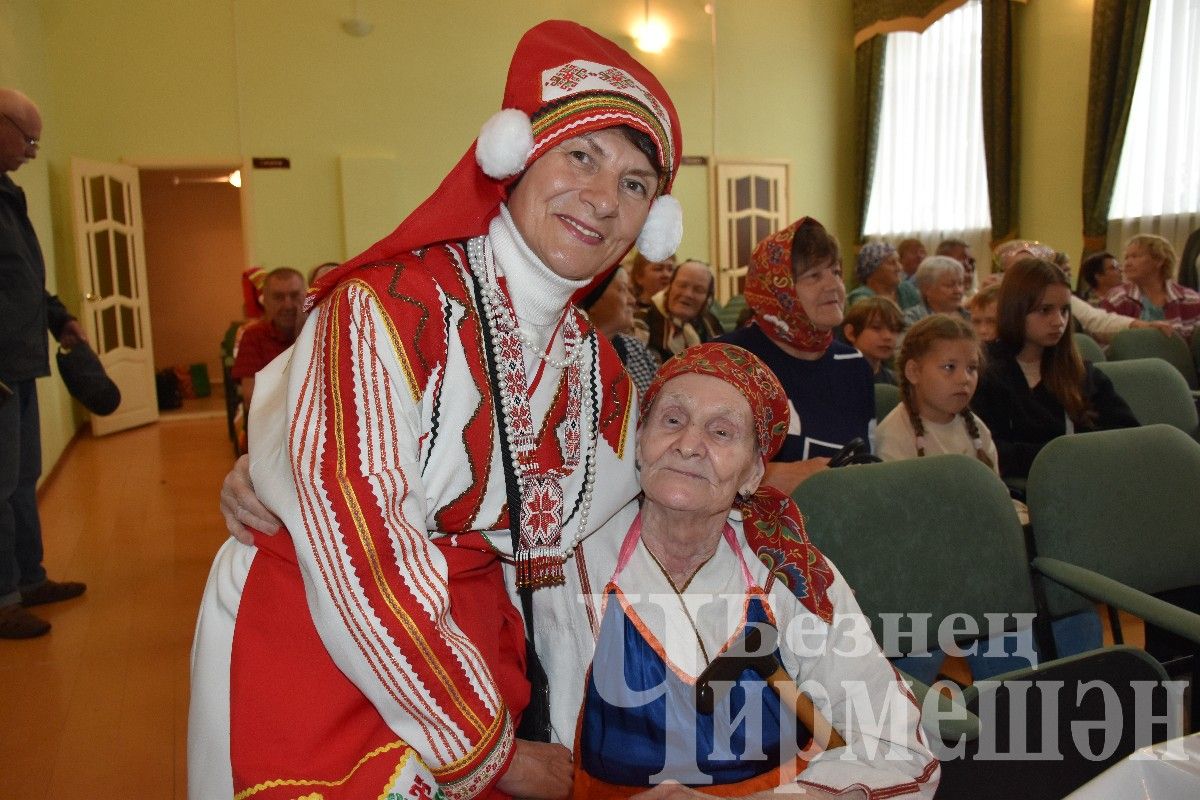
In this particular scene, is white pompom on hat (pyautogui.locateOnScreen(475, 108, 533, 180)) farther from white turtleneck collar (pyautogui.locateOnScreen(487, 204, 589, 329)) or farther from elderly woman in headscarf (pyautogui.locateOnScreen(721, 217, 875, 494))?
elderly woman in headscarf (pyautogui.locateOnScreen(721, 217, 875, 494))

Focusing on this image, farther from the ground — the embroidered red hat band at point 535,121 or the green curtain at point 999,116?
the green curtain at point 999,116

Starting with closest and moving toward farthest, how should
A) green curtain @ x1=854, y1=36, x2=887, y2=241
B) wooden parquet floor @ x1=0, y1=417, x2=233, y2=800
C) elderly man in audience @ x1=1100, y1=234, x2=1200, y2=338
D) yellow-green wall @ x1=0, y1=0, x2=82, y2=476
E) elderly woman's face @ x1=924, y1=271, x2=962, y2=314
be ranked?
wooden parquet floor @ x1=0, y1=417, x2=233, y2=800, elderly woman's face @ x1=924, y1=271, x2=962, y2=314, elderly man in audience @ x1=1100, y1=234, x2=1200, y2=338, yellow-green wall @ x1=0, y1=0, x2=82, y2=476, green curtain @ x1=854, y1=36, x2=887, y2=241

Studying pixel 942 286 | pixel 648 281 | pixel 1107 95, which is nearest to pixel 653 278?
pixel 648 281

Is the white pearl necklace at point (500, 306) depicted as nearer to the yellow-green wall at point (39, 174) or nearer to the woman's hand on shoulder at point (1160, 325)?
the woman's hand on shoulder at point (1160, 325)

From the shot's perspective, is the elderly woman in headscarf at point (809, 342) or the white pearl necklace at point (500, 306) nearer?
the white pearl necklace at point (500, 306)

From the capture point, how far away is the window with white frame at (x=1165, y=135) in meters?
7.26

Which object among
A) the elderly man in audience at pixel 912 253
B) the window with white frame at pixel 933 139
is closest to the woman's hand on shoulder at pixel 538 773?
the elderly man in audience at pixel 912 253

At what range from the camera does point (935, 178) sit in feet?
32.6

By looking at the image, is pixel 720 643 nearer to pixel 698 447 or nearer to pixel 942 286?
pixel 698 447

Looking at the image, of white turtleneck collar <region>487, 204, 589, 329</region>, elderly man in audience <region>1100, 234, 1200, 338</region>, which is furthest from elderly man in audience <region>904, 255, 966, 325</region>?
white turtleneck collar <region>487, 204, 589, 329</region>

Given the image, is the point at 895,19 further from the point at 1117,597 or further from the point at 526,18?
the point at 1117,597

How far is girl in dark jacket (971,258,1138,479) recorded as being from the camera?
124 inches

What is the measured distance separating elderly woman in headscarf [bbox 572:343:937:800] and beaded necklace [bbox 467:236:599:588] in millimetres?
245

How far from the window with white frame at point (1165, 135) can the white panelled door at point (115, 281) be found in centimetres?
874
